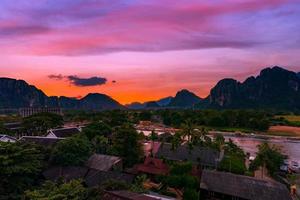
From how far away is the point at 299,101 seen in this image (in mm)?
162250

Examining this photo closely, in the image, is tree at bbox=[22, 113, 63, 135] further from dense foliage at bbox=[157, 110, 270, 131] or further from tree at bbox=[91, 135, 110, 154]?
dense foliage at bbox=[157, 110, 270, 131]

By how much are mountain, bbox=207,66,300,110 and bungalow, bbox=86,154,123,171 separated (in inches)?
6003

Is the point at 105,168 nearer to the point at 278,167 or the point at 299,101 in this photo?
the point at 278,167

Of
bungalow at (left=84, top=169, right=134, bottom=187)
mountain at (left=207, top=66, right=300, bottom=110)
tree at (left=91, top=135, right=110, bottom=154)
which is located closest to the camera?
bungalow at (left=84, top=169, right=134, bottom=187)

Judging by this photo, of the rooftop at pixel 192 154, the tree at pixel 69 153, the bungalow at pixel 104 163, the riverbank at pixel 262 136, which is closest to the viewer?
the tree at pixel 69 153

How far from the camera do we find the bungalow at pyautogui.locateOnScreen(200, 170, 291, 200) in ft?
69.3

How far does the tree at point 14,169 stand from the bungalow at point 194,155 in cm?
1743

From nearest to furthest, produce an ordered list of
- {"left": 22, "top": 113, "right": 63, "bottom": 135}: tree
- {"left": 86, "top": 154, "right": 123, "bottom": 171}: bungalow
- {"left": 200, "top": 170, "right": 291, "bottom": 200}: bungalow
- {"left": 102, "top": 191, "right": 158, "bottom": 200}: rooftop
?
{"left": 102, "top": 191, "right": 158, "bottom": 200}: rooftop
{"left": 200, "top": 170, "right": 291, "bottom": 200}: bungalow
{"left": 86, "top": 154, "right": 123, "bottom": 171}: bungalow
{"left": 22, "top": 113, "right": 63, "bottom": 135}: tree

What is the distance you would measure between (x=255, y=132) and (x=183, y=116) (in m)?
23.1

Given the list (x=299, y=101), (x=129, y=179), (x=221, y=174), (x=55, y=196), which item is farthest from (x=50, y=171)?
(x=299, y=101)

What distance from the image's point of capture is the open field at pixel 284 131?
76.5m

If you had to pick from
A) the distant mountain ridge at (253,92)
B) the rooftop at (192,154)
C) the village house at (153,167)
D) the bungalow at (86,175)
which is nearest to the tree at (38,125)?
the rooftop at (192,154)

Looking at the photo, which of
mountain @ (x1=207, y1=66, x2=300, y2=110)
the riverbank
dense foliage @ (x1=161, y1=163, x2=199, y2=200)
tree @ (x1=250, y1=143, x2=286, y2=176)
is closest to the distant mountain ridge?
mountain @ (x1=207, y1=66, x2=300, y2=110)

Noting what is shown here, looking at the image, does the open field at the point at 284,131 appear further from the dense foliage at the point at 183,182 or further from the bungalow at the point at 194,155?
the dense foliage at the point at 183,182
